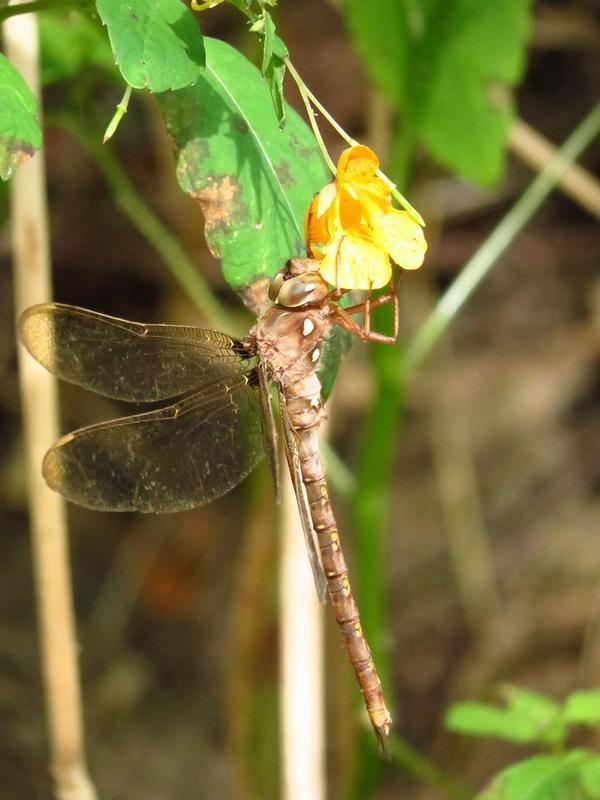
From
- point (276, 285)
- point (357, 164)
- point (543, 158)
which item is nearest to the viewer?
point (357, 164)

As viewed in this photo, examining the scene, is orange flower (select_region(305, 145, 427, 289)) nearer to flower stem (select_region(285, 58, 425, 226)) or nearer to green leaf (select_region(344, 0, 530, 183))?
flower stem (select_region(285, 58, 425, 226))

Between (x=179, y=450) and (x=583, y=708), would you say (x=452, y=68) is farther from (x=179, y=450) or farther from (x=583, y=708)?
A: (x=583, y=708)

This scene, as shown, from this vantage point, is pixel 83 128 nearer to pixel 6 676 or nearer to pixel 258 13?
pixel 258 13

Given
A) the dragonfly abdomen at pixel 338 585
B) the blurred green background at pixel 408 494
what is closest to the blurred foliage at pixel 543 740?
the dragonfly abdomen at pixel 338 585

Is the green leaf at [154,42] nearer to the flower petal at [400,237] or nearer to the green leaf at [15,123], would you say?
the green leaf at [15,123]

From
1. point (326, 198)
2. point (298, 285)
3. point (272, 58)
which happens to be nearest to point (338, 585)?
point (298, 285)

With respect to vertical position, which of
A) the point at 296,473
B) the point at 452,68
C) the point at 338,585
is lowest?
the point at 338,585

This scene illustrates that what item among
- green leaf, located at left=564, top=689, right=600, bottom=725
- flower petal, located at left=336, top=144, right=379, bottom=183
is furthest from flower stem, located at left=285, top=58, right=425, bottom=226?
green leaf, located at left=564, top=689, right=600, bottom=725
